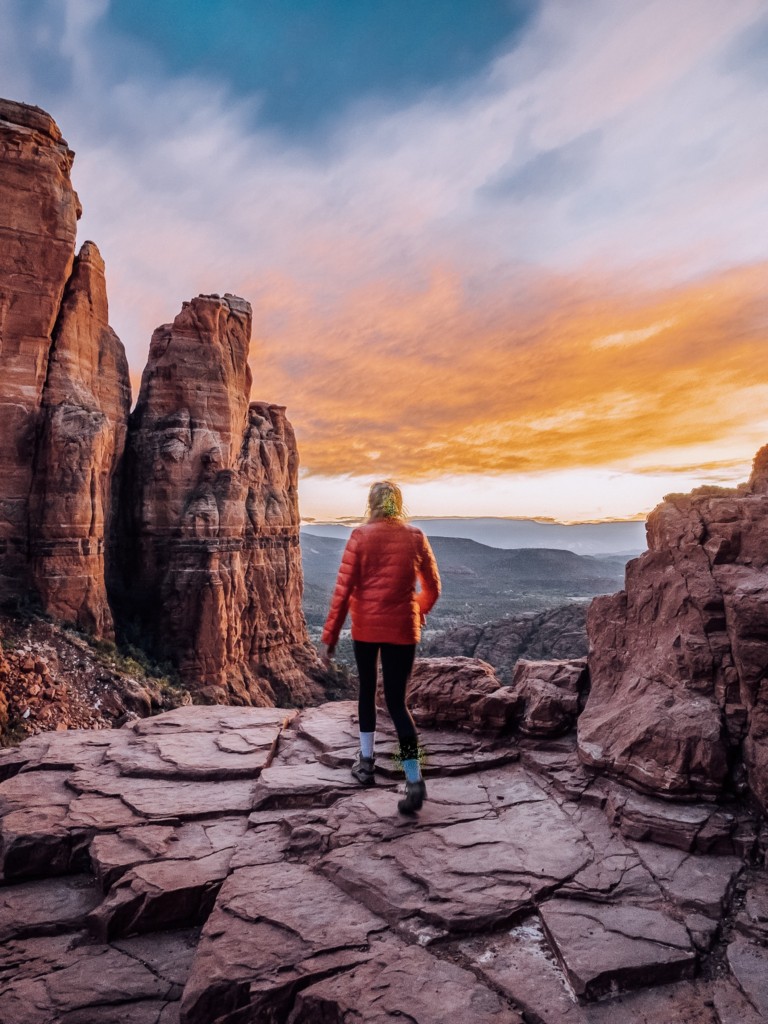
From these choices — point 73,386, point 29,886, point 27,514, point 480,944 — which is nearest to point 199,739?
point 29,886

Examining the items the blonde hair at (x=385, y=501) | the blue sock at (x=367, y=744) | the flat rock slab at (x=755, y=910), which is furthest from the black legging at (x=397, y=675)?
the flat rock slab at (x=755, y=910)

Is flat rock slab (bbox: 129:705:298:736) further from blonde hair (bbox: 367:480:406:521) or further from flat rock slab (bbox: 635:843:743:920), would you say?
flat rock slab (bbox: 635:843:743:920)

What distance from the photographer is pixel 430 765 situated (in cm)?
541

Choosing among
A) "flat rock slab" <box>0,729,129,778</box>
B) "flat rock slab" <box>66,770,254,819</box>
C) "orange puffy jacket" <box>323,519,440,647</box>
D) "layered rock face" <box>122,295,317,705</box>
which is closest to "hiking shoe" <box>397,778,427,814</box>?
"orange puffy jacket" <box>323,519,440,647</box>

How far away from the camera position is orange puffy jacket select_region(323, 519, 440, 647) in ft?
15.3

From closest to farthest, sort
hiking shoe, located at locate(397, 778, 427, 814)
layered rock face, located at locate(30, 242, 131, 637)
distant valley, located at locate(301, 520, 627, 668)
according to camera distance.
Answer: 1. hiking shoe, located at locate(397, 778, 427, 814)
2. layered rock face, located at locate(30, 242, 131, 637)
3. distant valley, located at locate(301, 520, 627, 668)

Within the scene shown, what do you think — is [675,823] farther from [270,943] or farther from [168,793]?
[168,793]

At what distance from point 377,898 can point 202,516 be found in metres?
26.4

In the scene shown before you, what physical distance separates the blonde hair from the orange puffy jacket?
0.07 m

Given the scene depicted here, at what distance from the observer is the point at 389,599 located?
467cm

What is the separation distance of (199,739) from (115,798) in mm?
1533

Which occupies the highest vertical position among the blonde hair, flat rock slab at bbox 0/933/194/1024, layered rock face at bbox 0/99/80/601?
layered rock face at bbox 0/99/80/601

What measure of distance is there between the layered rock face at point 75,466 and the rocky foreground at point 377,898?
19447 mm

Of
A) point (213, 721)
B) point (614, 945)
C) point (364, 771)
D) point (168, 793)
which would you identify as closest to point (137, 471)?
point (213, 721)
